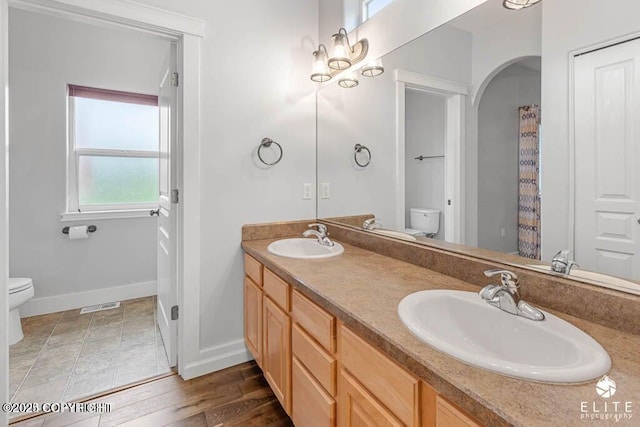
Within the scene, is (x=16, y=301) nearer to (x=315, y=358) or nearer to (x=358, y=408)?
(x=315, y=358)

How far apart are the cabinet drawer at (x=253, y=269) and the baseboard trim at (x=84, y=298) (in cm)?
179

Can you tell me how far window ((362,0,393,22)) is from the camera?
176 cm

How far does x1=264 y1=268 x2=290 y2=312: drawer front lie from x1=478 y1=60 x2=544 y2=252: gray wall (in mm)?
846

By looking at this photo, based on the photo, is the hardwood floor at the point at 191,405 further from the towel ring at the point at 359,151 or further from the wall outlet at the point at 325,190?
the towel ring at the point at 359,151

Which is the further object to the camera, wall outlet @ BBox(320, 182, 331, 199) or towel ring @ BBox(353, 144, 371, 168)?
wall outlet @ BBox(320, 182, 331, 199)

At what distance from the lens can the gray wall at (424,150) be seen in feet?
4.62

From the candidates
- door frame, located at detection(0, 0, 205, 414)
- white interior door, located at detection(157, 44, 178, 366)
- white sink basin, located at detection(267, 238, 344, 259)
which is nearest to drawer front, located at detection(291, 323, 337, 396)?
white sink basin, located at detection(267, 238, 344, 259)

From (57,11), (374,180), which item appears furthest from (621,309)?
(57,11)

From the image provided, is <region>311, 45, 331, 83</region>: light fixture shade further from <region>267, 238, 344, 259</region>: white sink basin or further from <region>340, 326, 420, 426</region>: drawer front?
<region>340, 326, 420, 426</region>: drawer front

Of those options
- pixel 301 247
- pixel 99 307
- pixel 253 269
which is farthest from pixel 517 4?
pixel 99 307

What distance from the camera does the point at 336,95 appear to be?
6.76 feet

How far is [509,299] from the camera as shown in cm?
86

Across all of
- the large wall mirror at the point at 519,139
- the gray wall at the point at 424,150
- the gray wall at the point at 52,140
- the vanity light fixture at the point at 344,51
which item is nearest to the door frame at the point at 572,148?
the large wall mirror at the point at 519,139

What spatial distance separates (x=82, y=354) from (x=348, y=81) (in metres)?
2.54
